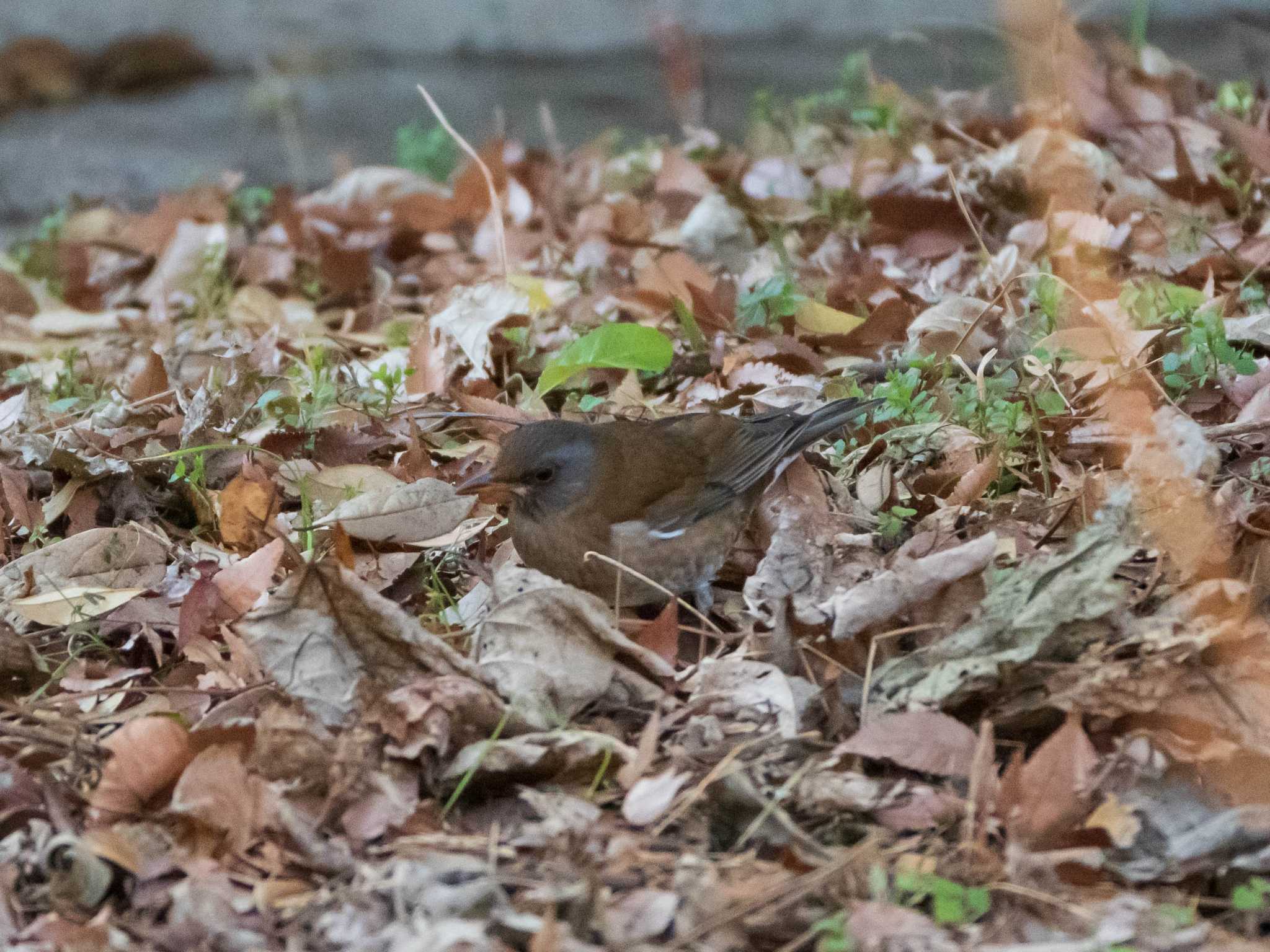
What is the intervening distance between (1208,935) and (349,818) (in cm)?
156

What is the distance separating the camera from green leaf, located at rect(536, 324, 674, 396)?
167 inches

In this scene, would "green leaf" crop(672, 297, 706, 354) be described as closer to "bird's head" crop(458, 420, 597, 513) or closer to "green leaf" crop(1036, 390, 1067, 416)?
"bird's head" crop(458, 420, 597, 513)

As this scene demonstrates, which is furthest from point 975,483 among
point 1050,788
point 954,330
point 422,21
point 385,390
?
point 422,21

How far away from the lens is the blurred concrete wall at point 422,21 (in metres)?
9.23

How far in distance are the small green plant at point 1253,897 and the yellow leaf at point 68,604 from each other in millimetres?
2677

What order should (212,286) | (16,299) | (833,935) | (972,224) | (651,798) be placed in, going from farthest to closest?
1. (16,299)
2. (212,286)
3. (972,224)
4. (651,798)
5. (833,935)

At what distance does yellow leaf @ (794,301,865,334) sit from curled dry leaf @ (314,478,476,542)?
1451 millimetres

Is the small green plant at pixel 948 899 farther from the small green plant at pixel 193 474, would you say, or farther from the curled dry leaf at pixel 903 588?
the small green plant at pixel 193 474

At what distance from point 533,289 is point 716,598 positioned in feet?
6.11

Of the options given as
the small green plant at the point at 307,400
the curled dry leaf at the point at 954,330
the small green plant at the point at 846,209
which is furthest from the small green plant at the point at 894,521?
the small green plant at the point at 846,209

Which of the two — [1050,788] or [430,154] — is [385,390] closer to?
[1050,788]

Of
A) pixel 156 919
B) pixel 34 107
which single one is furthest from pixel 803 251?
pixel 34 107

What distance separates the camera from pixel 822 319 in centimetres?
477

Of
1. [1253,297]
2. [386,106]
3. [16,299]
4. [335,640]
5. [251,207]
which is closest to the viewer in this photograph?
[335,640]
